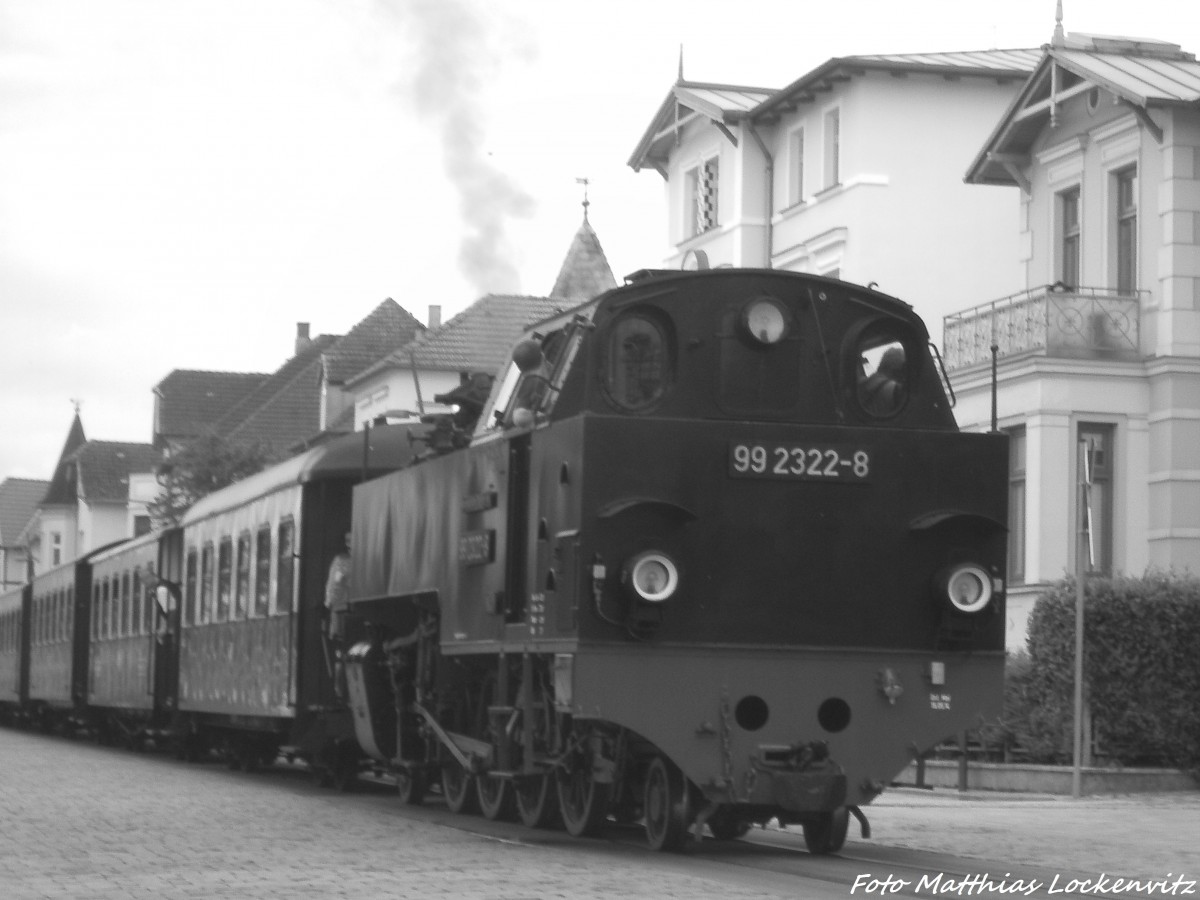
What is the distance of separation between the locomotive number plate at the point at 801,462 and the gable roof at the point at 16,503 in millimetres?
130926

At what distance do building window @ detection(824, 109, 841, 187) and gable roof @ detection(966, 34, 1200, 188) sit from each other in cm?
424

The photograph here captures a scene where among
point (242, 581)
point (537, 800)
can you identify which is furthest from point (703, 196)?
point (537, 800)

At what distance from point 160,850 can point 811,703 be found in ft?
12.3

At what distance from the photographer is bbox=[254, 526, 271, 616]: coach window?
71.5ft

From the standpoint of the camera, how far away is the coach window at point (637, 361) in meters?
13.0

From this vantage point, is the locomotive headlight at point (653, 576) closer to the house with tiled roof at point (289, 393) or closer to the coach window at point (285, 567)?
the coach window at point (285, 567)

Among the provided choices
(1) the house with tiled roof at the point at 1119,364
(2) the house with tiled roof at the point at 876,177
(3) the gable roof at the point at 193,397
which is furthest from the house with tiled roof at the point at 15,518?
(1) the house with tiled roof at the point at 1119,364

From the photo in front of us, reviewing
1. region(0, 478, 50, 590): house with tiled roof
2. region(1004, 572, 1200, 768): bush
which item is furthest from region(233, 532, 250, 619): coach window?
region(0, 478, 50, 590): house with tiled roof

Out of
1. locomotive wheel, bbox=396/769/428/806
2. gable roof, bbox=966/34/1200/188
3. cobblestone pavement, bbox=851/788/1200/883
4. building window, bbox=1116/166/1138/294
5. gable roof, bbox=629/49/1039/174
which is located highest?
gable roof, bbox=629/49/1039/174

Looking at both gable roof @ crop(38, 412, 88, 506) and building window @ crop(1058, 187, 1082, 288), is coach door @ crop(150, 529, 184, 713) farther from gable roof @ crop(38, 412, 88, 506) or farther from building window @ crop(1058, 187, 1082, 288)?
gable roof @ crop(38, 412, 88, 506)

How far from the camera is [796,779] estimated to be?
12.3 m

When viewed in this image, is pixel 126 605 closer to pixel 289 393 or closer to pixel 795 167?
pixel 795 167

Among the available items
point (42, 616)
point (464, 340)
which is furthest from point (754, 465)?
point (464, 340)

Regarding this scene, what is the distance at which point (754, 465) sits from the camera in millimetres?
12742
